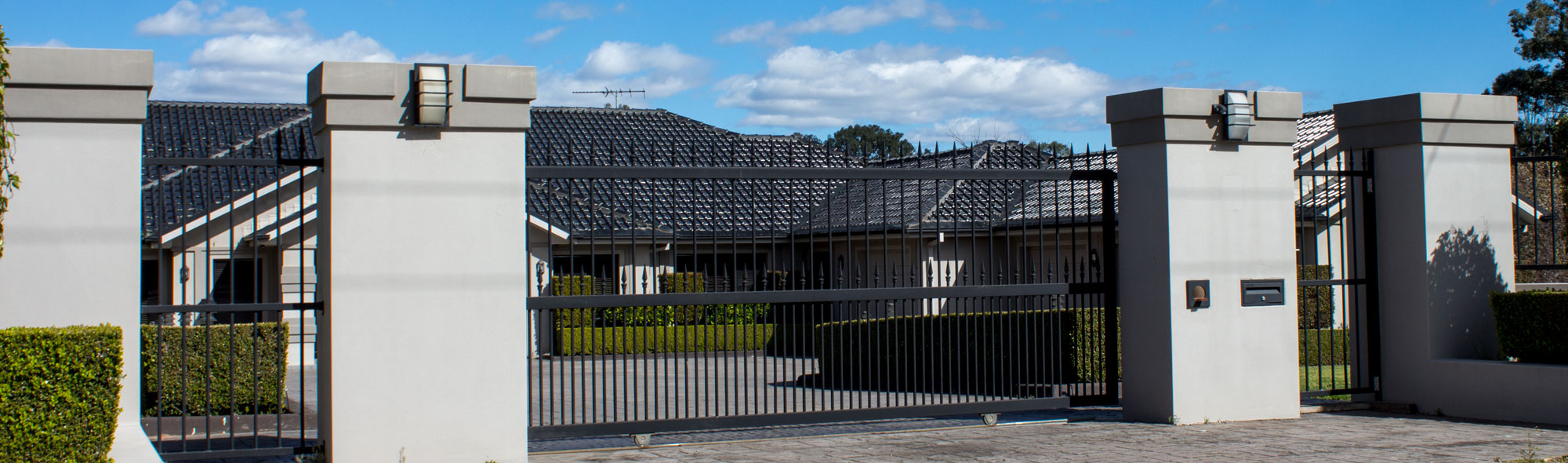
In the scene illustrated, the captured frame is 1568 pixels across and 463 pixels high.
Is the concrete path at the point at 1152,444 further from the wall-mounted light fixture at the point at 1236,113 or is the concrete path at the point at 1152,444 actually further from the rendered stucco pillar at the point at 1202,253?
the wall-mounted light fixture at the point at 1236,113

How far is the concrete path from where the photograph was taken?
25.6 feet

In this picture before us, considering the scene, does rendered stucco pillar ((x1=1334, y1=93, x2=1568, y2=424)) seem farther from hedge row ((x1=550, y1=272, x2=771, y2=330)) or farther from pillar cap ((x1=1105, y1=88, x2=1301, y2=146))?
hedge row ((x1=550, y1=272, x2=771, y2=330))

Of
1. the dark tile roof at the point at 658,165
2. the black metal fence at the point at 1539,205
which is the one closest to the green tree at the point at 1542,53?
the black metal fence at the point at 1539,205

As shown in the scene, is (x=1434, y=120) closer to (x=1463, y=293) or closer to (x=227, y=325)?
(x=1463, y=293)

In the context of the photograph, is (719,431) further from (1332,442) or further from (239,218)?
(239,218)

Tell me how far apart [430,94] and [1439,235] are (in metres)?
7.75

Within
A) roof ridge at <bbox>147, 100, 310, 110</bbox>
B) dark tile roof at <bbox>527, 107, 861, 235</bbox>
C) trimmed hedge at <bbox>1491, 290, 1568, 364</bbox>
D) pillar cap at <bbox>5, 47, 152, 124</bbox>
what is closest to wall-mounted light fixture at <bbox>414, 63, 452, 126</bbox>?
pillar cap at <bbox>5, 47, 152, 124</bbox>

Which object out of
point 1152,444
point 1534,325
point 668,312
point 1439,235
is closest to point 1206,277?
point 1152,444

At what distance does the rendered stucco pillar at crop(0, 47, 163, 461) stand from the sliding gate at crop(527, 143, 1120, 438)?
220 centimetres

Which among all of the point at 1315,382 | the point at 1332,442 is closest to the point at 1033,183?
the point at 1315,382

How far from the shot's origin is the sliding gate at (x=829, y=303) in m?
8.16

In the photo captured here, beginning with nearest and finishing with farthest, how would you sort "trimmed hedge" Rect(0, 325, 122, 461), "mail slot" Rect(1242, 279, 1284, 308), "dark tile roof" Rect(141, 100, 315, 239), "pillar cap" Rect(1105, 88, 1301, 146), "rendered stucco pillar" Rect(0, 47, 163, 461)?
"trimmed hedge" Rect(0, 325, 122, 461), "rendered stucco pillar" Rect(0, 47, 163, 461), "pillar cap" Rect(1105, 88, 1301, 146), "mail slot" Rect(1242, 279, 1284, 308), "dark tile roof" Rect(141, 100, 315, 239)

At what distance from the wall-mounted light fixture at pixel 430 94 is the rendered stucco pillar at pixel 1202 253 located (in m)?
5.05

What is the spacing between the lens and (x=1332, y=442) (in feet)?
27.5
